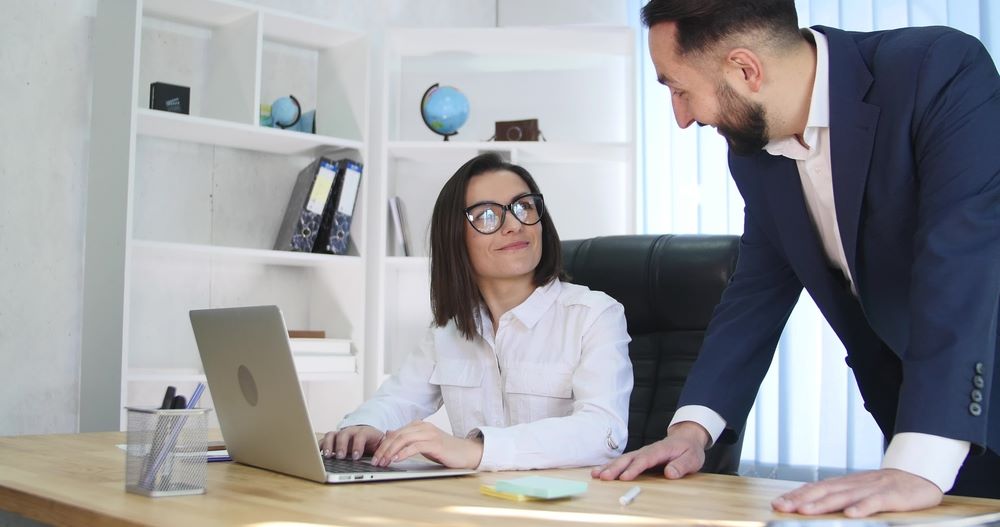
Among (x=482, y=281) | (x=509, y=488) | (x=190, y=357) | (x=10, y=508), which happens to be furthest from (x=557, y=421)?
(x=190, y=357)

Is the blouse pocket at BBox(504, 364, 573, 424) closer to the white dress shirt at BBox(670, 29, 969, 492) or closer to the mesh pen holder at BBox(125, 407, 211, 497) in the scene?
the white dress shirt at BBox(670, 29, 969, 492)

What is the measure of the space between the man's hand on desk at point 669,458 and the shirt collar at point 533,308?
0.49 m

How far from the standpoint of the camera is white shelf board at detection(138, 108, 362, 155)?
9.79ft

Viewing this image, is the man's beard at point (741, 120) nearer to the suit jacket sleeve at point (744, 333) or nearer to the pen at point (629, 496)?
the suit jacket sleeve at point (744, 333)

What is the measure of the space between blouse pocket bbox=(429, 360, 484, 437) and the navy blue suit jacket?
52 centimetres

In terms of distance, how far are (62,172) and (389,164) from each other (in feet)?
3.62

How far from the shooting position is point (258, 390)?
1258 mm

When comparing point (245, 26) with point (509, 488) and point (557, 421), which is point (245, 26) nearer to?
point (557, 421)

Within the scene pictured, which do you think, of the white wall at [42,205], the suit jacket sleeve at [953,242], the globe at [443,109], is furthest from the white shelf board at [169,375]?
the suit jacket sleeve at [953,242]

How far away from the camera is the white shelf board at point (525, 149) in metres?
3.38

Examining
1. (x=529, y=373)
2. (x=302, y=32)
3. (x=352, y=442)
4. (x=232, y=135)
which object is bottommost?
(x=352, y=442)

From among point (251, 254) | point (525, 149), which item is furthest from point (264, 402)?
point (525, 149)

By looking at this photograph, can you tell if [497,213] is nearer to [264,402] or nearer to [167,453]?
[264,402]

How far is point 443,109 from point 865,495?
105 inches
